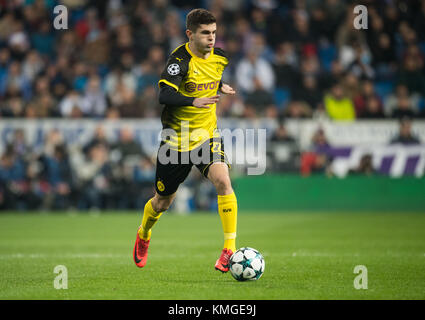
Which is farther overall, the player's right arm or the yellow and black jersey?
the yellow and black jersey

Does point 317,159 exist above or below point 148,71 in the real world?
below

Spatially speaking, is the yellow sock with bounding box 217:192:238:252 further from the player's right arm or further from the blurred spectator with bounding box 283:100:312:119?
the blurred spectator with bounding box 283:100:312:119

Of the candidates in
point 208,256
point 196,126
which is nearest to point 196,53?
point 196,126

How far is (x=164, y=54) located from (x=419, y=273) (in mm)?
14688

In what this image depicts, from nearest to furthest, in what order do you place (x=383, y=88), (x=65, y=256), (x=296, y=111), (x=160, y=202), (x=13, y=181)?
(x=160, y=202)
(x=65, y=256)
(x=13, y=181)
(x=296, y=111)
(x=383, y=88)

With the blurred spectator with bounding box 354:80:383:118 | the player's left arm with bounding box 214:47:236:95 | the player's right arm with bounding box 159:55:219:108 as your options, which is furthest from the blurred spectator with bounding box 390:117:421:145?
the player's right arm with bounding box 159:55:219:108

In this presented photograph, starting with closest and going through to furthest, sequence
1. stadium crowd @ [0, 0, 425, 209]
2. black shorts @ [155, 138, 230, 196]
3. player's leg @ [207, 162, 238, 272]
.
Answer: player's leg @ [207, 162, 238, 272]
black shorts @ [155, 138, 230, 196]
stadium crowd @ [0, 0, 425, 209]

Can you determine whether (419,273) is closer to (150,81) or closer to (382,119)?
(382,119)

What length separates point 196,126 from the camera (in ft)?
26.2

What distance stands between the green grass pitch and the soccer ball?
0.27ft

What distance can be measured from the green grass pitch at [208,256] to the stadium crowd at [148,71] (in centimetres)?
234

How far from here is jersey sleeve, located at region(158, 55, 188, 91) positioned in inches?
298

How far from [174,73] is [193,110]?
58 cm

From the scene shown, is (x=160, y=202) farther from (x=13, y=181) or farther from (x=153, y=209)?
(x=13, y=181)
